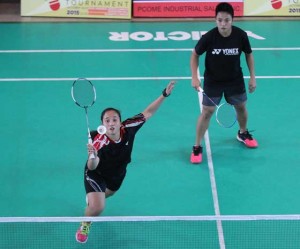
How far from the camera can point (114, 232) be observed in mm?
7309

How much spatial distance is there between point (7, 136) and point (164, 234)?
3.20 meters

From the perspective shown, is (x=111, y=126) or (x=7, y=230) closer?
(x=111, y=126)

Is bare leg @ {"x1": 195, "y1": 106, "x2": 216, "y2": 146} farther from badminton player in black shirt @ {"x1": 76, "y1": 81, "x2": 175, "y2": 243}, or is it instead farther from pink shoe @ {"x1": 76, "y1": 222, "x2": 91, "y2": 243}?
pink shoe @ {"x1": 76, "y1": 222, "x2": 91, "y2": 243}

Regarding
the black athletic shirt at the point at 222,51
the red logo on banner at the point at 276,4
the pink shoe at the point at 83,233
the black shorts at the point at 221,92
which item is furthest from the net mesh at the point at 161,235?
the red logo on banner at the point at 276,4

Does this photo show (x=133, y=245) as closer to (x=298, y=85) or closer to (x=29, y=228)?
(x=29, y=228)

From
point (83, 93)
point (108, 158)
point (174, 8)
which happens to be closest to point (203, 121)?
point (83, 93)

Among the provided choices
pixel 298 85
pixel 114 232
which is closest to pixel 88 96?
pixel 114 232

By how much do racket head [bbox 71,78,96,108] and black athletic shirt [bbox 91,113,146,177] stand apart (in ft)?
2.41

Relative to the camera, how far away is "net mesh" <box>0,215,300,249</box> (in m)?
7.03

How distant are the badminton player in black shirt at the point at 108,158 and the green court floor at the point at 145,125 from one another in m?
0.73

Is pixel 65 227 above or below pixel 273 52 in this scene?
below

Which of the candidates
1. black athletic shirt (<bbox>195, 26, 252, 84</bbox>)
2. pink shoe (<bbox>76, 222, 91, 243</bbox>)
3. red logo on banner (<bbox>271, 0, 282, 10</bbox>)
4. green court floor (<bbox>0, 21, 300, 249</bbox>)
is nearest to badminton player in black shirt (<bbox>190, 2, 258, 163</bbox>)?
black athletic shirt (<bbox>195, 26, 252, 84</bbox>)

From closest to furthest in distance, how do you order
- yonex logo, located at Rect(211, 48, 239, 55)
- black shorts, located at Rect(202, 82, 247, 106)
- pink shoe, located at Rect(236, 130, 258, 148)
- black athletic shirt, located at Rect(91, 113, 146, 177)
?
black athletic shirt, located at Rect(91, 113, 146, 177)
yonex logo, located at Rect(211, 48, 239, 55)
black shorts, located at Rect(202, 82, 247, 106)
pink shoe, located at Rect(236, 130, 258, 148)

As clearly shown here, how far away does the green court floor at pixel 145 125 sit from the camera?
26.2 ft
